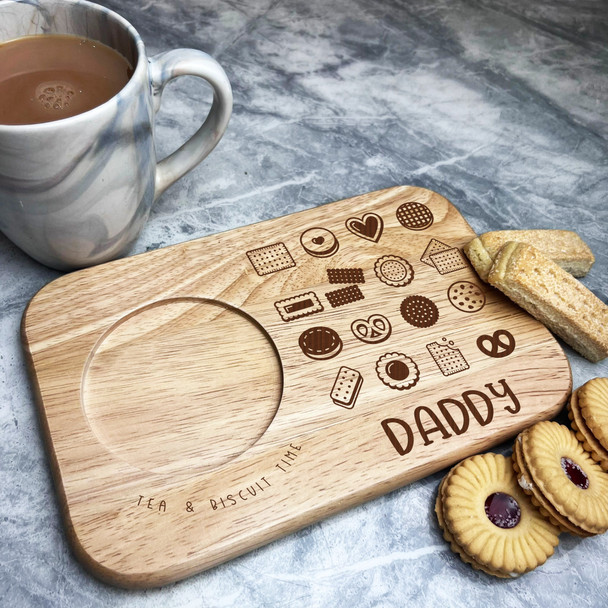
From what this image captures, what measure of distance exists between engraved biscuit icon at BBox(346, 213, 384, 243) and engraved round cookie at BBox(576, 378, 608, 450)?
0.30m

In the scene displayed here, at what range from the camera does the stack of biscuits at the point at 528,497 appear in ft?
1.93

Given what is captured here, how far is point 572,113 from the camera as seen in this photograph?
111cm

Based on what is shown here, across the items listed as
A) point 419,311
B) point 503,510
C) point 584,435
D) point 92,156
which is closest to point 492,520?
point 503,510

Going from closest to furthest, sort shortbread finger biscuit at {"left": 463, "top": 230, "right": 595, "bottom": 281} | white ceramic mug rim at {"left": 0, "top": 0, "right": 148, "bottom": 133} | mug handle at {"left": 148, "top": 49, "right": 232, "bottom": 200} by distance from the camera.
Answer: white ceramic mug rim at {"left": 0, "top": 0, "right": 148, "bottom": 133}, mug handle at {"left": 148, "top": 49, "right": 232, "bottom": 200}, shortbread finger biscuit at {"left": 463, "top": 230, "right": 595, "bottom": 281}

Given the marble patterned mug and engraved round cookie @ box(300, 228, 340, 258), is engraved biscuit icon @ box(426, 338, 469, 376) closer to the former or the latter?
engraved round cookie @ box(300, 228, 340, 258)

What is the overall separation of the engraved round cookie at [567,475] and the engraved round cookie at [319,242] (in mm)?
313

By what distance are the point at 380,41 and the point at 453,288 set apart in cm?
61

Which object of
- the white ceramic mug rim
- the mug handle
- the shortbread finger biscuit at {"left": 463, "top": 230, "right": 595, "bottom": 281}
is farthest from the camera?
the shortbread finger biscuit at {"left": 463, "top": 230, "right": 595, "bottom": 281}

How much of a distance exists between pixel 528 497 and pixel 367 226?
38 cm

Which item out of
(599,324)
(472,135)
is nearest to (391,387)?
(599,324)

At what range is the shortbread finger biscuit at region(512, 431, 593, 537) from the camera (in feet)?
1.95

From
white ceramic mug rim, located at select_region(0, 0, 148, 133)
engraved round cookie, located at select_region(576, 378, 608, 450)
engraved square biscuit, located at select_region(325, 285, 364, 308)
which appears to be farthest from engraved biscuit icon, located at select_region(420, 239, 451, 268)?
white ceramic mug rim, located at select_region(0, 0, 148, 133)

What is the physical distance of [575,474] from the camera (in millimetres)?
621

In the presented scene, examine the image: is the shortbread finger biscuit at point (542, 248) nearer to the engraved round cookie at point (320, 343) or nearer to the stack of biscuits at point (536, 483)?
the stack of biscuits at point (536, 483)
